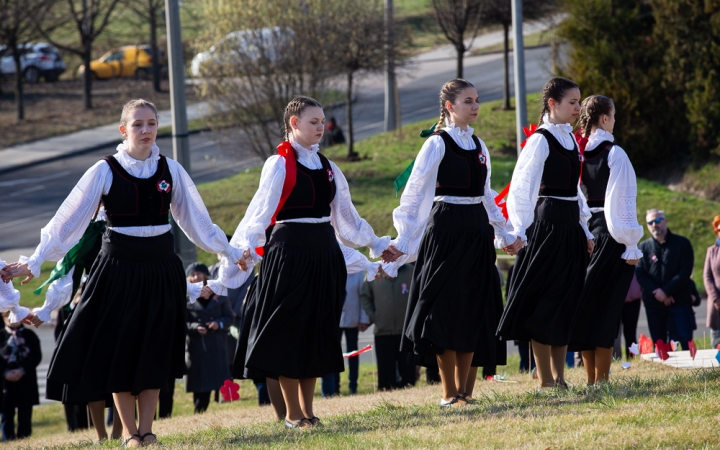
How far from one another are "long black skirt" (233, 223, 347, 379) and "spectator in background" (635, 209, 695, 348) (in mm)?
6218

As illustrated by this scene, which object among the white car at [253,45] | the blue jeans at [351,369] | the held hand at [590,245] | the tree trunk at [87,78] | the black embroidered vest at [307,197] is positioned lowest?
the blue jeans at [351,369]

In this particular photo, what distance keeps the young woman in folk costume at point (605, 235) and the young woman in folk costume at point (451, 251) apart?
0.88 metres

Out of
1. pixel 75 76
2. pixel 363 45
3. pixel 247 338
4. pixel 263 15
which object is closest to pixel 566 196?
pixel 247 338

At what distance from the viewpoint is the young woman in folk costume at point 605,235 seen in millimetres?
7332

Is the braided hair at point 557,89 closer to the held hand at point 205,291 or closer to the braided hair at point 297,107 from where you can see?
the braided hair at point 297,107

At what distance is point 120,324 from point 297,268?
3.92 feet

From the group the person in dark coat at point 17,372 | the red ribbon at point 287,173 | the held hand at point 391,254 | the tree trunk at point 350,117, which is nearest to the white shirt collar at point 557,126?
the held hand at point 391,254

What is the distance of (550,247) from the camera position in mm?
7195

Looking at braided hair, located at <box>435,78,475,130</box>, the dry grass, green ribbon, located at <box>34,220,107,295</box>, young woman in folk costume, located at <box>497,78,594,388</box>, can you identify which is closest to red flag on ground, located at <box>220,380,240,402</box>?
green ribbon, located at <box>34,220,107,295</box>

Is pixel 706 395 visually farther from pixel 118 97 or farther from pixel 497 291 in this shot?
pixel 118 97

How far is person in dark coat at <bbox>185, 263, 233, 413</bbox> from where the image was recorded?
11.1m

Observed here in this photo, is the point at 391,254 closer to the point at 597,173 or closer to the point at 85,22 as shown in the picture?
the point at 597,173

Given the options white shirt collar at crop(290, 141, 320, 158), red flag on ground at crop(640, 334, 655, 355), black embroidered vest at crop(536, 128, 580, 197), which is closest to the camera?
white shirt collar at crop(290, 141, 320, 158)

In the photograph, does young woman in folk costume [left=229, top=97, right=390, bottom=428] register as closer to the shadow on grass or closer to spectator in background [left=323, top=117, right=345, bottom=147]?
the shadow on grass
